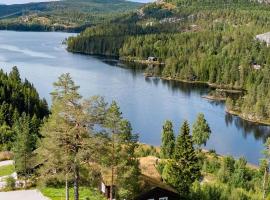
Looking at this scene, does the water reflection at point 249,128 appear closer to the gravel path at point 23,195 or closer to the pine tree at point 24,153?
the pine tree at point 24,153

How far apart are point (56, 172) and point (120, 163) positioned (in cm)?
499

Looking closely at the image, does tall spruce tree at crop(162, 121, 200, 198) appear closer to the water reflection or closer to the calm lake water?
the calm lake water

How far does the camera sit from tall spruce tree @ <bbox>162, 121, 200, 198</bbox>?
1705 inches

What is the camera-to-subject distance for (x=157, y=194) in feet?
137

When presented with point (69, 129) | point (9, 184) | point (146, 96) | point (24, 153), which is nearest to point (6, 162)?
point (24, 153)

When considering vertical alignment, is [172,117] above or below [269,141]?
below

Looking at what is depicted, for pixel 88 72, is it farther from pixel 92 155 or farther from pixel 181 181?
pixel 92 155

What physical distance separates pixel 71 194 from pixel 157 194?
7220mm

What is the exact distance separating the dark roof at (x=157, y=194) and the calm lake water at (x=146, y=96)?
29674 mm

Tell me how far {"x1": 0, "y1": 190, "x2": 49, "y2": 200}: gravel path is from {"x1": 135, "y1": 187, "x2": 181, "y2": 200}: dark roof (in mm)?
8406

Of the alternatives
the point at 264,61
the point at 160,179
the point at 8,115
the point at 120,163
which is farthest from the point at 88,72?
the point at 120,163

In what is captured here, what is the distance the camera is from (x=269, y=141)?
4697 centimetres

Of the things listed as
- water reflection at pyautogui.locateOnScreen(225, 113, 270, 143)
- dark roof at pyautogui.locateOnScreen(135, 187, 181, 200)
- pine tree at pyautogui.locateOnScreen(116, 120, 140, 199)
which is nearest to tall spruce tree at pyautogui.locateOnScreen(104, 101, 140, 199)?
pine tree at pyautogui.locateOnScreen(116, 120, 140, 199)

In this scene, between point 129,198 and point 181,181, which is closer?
point 129,198
